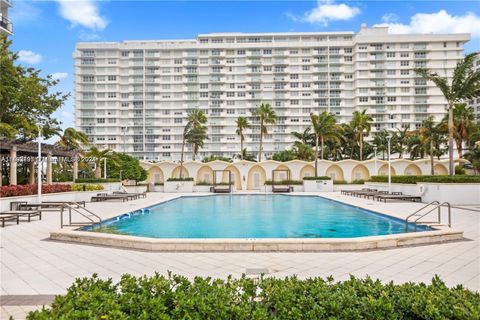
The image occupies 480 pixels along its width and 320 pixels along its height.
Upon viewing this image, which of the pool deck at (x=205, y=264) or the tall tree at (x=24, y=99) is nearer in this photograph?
the pool deck at (x=205, y=264)

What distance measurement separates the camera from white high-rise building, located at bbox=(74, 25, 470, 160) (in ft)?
257

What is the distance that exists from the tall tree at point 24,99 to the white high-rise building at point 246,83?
51092mm

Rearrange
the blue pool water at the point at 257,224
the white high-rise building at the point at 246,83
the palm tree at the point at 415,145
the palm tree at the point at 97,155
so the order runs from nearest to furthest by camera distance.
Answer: the blue pool water at the point at 257,224
the palm tree at the point at 97,155
the palm tree at the point at 415,145
the white high-rise building at the point at 246,83

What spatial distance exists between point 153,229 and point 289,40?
8140 cm

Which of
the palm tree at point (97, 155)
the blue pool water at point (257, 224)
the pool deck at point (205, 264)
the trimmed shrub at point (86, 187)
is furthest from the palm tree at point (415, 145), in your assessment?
the pool deck at point (205, 264)

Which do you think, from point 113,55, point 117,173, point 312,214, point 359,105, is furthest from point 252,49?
point 312,214

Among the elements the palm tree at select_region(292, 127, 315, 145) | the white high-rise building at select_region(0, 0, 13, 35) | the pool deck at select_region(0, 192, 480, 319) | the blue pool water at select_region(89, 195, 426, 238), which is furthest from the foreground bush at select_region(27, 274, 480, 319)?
the palm tree at select_region(292, 127, 315, 145)

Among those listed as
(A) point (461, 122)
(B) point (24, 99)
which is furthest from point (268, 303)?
(A) point (461, 122)

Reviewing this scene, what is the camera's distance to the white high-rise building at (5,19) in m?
38.8

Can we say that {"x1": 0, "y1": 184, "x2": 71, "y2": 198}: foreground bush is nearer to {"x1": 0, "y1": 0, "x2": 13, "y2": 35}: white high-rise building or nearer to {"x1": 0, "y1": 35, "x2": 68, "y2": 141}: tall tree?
{"x1": 0, "y1": 35, "x2": 68, "y2": 141}: tall tree

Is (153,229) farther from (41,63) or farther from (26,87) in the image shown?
(41,63)

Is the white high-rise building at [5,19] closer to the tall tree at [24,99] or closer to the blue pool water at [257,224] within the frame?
the tall tree at [24,99]

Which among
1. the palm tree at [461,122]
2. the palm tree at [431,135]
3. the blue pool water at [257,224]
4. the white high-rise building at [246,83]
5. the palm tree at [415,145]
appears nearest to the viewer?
the blue pool water at [257,224]

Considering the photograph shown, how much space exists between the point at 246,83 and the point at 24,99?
59.5 m
